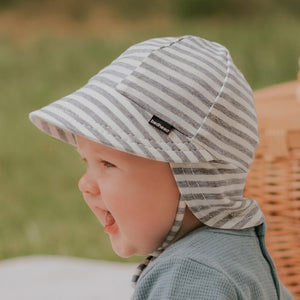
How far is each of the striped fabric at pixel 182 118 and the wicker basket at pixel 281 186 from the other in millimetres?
482

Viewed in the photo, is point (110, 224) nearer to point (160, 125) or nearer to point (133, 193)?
point (133, 193)

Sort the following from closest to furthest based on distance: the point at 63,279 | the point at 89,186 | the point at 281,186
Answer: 1. the point at 89,186
2. the point at 281,186
3. the point at 63,279

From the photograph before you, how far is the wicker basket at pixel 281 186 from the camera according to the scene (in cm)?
166

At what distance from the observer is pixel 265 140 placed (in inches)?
66.6

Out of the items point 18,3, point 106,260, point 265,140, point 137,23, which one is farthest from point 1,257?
point 18,3

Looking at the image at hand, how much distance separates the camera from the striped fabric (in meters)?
1.08

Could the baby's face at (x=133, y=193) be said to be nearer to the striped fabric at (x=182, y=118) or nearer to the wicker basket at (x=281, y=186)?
the striped fabric at (x=182, y=118)

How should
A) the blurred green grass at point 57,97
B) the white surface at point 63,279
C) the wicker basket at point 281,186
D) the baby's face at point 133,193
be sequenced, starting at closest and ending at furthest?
the baby's face at point 133,193 → the wicker basket at point 281,186 → the white surface at point 63,279 → the blurred green grass at point 57,97

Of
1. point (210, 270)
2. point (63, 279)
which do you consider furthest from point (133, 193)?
point (63, 279)

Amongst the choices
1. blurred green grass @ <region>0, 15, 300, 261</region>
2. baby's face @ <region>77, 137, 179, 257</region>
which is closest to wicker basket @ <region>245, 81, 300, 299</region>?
baby's face @ <region>77, 137, 179, 257</region>

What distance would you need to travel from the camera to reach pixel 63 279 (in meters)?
2.31

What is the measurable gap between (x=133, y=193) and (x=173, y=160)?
0.10 meters

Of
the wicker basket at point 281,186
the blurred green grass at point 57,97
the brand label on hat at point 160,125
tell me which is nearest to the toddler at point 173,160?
the brand label on hat at point 160,125

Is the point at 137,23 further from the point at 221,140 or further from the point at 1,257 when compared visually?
the point at 221,140
